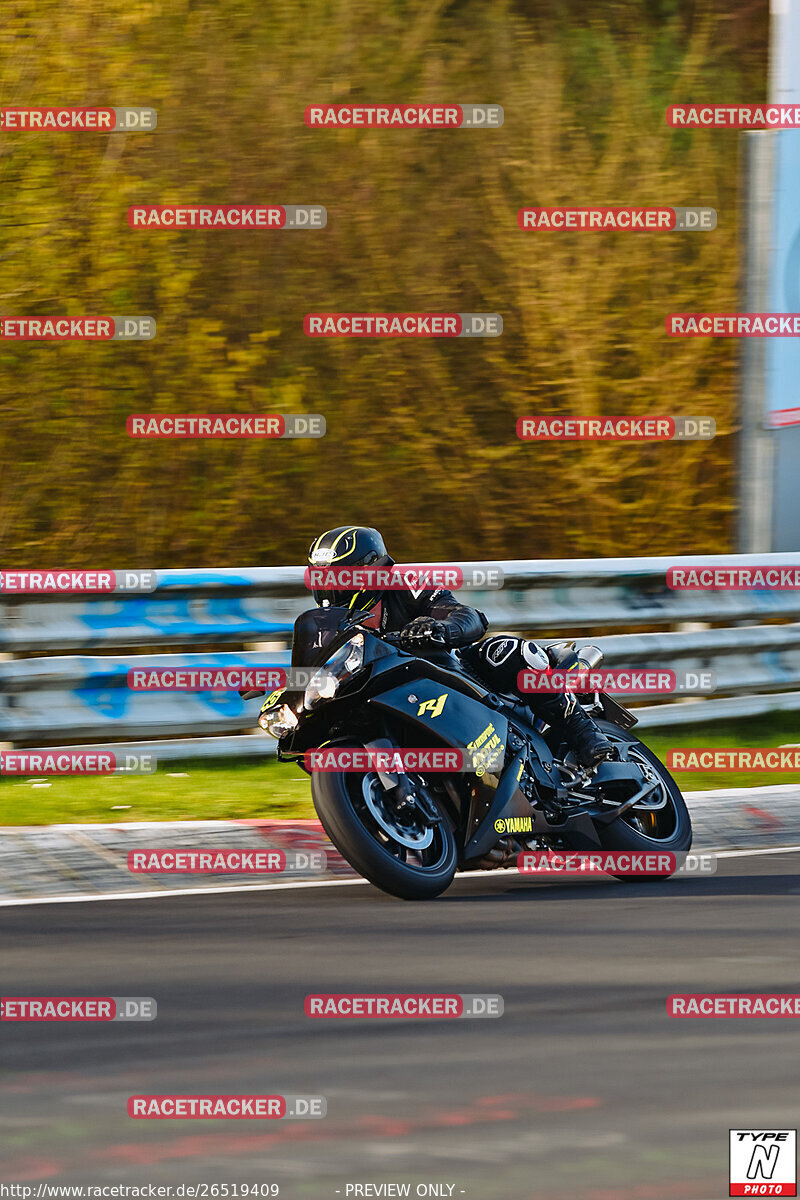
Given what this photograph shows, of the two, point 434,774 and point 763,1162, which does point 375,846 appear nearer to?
point 434,774

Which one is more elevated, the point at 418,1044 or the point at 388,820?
the point at 388,820

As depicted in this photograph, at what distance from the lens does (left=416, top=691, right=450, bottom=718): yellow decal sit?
297 inches

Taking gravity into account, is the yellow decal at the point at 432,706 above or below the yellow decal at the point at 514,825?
above
